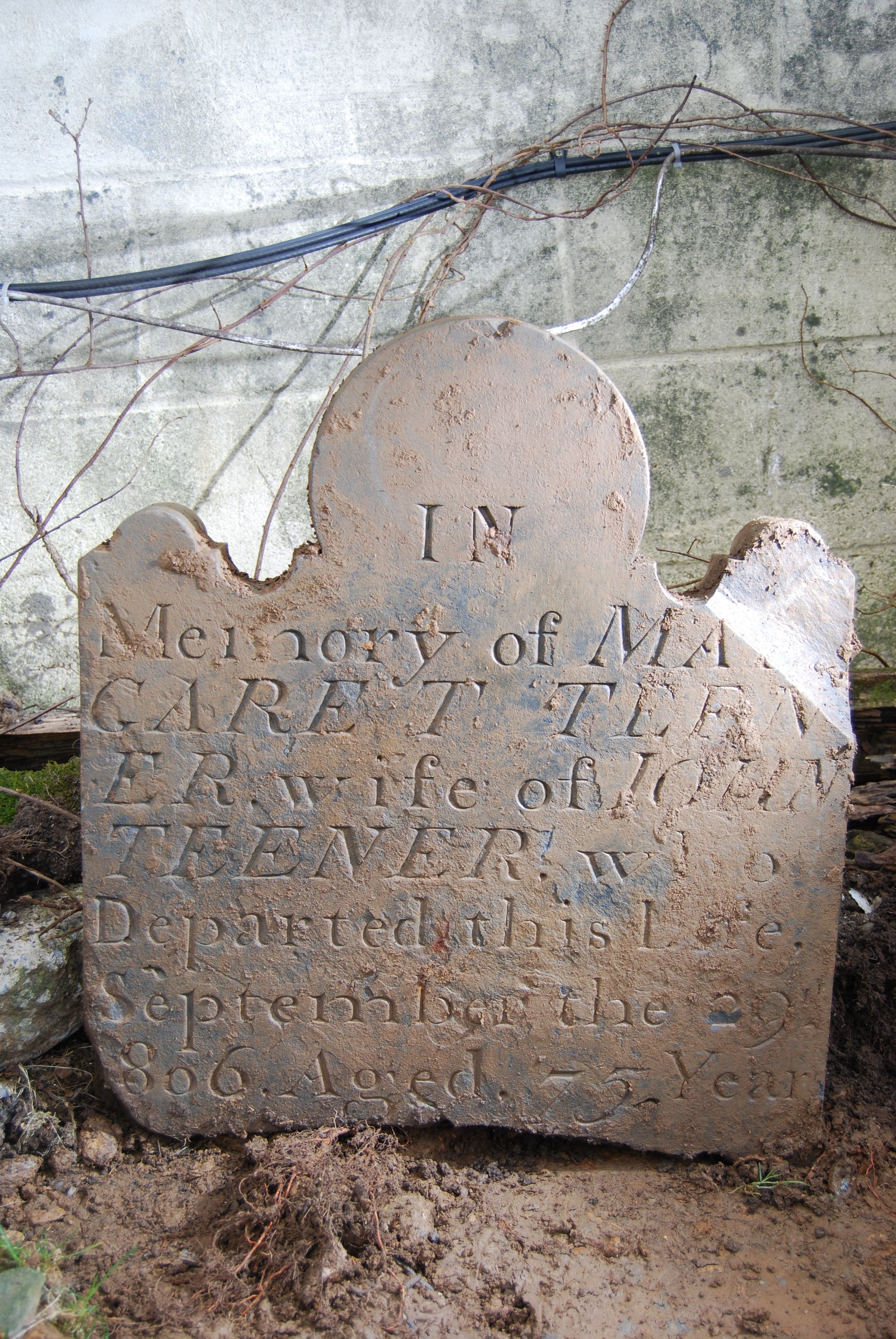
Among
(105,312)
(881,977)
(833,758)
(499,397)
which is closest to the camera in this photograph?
(499,397)

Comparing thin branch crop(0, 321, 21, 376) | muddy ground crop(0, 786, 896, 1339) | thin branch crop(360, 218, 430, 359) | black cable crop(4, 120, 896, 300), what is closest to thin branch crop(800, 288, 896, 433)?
black cable crop(4, 120, 896, 300)

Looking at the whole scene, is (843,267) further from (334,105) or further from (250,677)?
(250,677)

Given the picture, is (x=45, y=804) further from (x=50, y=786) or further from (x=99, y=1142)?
(x=99, y=1142)

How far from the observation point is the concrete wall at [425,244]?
3.28 m

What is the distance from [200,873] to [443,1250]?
1004 mm

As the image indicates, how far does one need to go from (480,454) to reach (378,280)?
1821 mm

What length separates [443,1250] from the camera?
1.97 m

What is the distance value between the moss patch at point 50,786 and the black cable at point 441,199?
69.0 inches

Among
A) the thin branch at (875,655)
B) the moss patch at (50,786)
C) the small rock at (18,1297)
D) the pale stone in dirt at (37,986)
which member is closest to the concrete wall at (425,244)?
the thin branch at (875,655)

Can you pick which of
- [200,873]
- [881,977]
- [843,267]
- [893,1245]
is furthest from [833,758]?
[843,267]

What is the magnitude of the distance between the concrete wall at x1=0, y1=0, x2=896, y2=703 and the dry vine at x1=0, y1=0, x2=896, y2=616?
3cm

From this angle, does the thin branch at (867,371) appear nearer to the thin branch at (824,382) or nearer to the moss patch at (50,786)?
the thin branch at (824,382)

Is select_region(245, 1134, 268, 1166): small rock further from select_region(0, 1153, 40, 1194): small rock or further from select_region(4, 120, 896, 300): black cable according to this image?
select_region(4, 120, 896, 300): black cable

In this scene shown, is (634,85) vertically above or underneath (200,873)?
above
